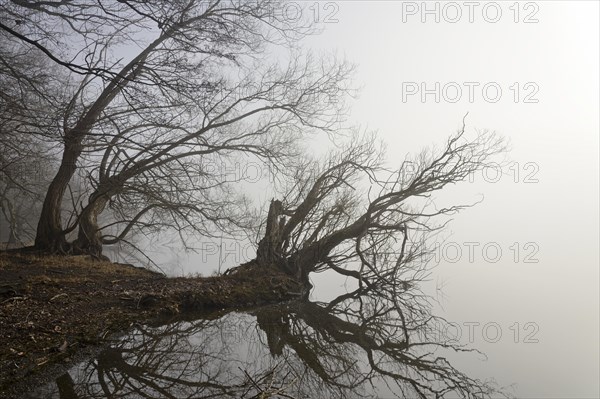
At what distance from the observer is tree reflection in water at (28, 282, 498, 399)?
4.10 meters

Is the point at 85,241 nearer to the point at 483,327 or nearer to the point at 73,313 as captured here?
the point at 73,313

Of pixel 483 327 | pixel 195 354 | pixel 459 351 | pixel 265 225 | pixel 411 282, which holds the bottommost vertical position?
pixel 195 354

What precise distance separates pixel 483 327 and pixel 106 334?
6.03 m

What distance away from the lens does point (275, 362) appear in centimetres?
525

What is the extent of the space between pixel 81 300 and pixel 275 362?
127 inches

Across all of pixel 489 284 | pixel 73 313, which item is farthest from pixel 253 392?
pixel 489 284

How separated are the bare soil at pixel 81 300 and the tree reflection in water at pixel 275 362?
363 millimetres

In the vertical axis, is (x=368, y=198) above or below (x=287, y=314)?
above

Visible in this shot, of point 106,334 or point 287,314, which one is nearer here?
point 106,334

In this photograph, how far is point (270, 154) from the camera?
13.0m

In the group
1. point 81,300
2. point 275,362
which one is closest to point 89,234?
point 81,300
